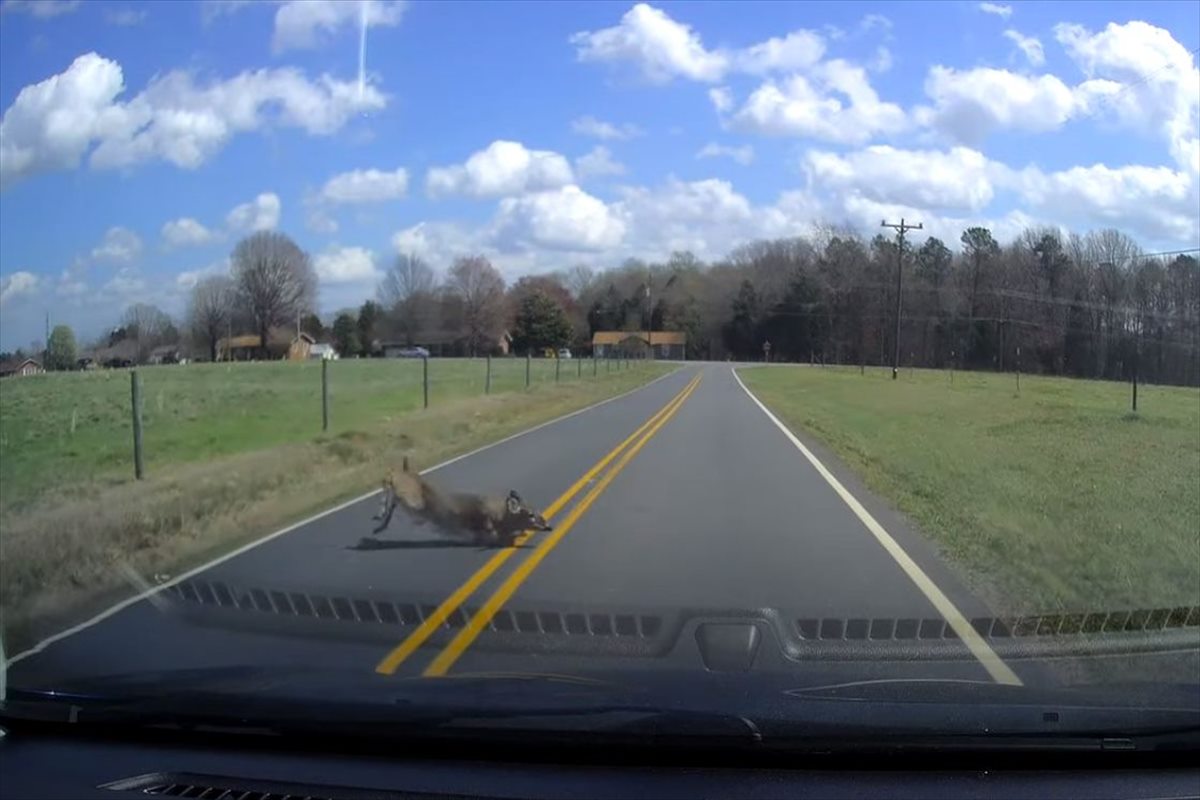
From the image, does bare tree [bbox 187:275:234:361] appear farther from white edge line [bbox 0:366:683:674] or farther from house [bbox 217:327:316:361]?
white edge line [bbox 0:366:683:674]

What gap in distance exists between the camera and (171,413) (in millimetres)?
27875

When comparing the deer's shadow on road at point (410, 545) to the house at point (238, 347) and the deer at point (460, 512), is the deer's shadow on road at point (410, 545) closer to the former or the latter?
the deer at point (460, 512)

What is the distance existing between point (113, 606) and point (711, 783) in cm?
599

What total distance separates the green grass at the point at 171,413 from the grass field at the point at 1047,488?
1106 centimetres

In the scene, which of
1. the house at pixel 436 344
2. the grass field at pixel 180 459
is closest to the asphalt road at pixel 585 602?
the grass field at pixel 180 459

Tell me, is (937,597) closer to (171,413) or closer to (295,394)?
(171,413)

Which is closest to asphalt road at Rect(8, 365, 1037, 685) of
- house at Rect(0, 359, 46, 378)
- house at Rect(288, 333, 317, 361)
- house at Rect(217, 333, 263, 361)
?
house at Rect(0, 359, 46, 378)

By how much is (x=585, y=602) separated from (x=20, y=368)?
2499 centimetres

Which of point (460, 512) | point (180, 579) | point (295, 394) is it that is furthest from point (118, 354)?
point (180, 579)

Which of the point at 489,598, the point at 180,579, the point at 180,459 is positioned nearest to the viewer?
the point at 489,598

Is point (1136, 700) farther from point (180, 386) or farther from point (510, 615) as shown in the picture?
point (180, 386)

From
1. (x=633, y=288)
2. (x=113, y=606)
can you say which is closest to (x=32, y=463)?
(x=113, y=606)

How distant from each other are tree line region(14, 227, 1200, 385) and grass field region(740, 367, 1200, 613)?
700 inches

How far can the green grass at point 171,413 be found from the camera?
19.3 m
